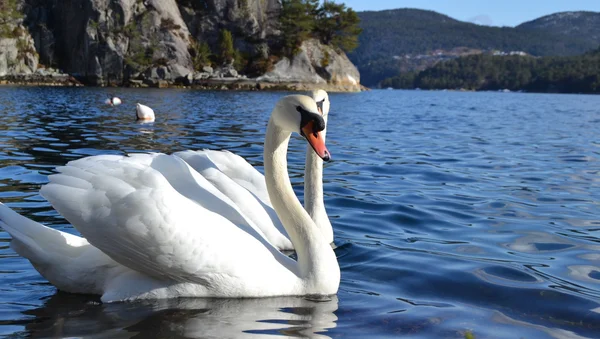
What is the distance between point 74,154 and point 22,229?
26.4 ft

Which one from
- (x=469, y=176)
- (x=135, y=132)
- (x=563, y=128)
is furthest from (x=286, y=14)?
(x=469, y=176)

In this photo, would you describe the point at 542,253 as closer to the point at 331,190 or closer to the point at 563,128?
the point at 331,190

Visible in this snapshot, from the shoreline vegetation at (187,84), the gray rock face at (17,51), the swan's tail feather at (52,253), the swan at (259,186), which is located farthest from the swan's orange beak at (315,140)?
the gray rock face at (17,51)

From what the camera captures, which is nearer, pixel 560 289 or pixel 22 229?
pixel 22 229

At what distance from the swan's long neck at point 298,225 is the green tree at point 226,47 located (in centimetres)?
7879

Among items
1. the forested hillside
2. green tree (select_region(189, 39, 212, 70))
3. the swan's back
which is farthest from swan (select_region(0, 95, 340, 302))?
the forested hillside

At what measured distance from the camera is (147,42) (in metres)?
77.3

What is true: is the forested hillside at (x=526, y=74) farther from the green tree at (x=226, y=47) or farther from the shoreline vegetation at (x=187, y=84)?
the green tree at (x=226, y=47)

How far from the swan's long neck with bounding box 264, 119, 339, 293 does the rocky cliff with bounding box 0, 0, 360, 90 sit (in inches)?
2669

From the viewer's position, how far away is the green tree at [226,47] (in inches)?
3236

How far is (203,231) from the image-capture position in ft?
14.6

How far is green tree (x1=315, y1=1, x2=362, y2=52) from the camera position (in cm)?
9338

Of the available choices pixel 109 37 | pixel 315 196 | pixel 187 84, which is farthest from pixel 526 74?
pixel 315 196

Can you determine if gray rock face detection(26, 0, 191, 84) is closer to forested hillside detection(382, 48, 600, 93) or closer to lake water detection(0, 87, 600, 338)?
A: lake water detection(0, 87, 600, 338)
